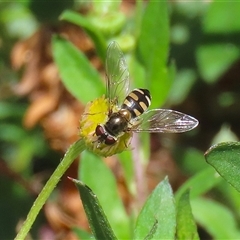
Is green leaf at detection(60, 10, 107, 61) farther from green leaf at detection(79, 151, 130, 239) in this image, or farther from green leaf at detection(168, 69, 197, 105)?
green leaf at detection(168, 69, 197, 105)

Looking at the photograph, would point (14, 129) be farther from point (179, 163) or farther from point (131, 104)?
point (131, 104)

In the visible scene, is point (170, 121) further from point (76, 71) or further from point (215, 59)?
point (215, 59)

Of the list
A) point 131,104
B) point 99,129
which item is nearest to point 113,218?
point 131,104

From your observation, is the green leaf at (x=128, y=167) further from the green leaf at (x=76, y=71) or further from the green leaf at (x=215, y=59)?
the green leaf at (x=215, y=59)

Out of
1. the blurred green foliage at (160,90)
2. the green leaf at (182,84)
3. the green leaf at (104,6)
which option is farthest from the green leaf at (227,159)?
the green leaf at (182,84)

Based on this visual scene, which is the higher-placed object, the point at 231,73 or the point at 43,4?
the point at 43,4

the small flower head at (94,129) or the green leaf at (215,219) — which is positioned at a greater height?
the small flower head at (94,129)
